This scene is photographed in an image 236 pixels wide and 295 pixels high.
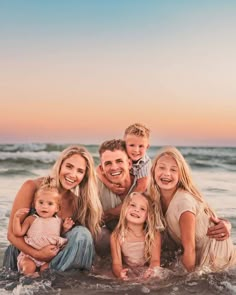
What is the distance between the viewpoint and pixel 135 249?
491 centimetres

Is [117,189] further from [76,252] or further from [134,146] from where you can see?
[76,252]

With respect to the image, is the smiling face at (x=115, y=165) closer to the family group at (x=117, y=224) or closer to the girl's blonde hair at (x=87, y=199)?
the family group at (x=117, y=224)

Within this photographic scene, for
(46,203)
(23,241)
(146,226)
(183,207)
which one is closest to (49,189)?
(46,203)

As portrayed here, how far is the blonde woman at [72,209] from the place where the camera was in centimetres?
475

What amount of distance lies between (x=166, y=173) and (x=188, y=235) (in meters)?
0.58

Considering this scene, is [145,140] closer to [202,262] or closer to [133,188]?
[133,188]

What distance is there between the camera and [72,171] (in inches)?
192

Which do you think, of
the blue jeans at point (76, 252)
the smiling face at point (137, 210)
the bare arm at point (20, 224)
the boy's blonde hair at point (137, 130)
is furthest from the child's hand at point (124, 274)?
the boy's blonde hair at point (137, 130)

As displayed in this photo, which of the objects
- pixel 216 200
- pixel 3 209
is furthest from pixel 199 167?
pixel 3 209

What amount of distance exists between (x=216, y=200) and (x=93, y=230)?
23.2ft

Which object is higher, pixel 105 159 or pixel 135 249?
pixel 105 159

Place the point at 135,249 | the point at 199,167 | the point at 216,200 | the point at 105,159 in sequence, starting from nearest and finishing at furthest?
the point at 135,249, the point at 105,159, the point at 216,200, the point at 199,167

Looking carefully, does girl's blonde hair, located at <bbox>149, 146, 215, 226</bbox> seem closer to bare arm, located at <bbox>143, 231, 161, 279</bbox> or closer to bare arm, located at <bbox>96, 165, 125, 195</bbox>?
bare arm, located at <bbox>143, 231, 161, 279</bbox>

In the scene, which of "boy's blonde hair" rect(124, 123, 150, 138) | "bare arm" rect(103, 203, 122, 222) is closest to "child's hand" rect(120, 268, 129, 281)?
"bare arm" rect(103, 203, 122, 222)
